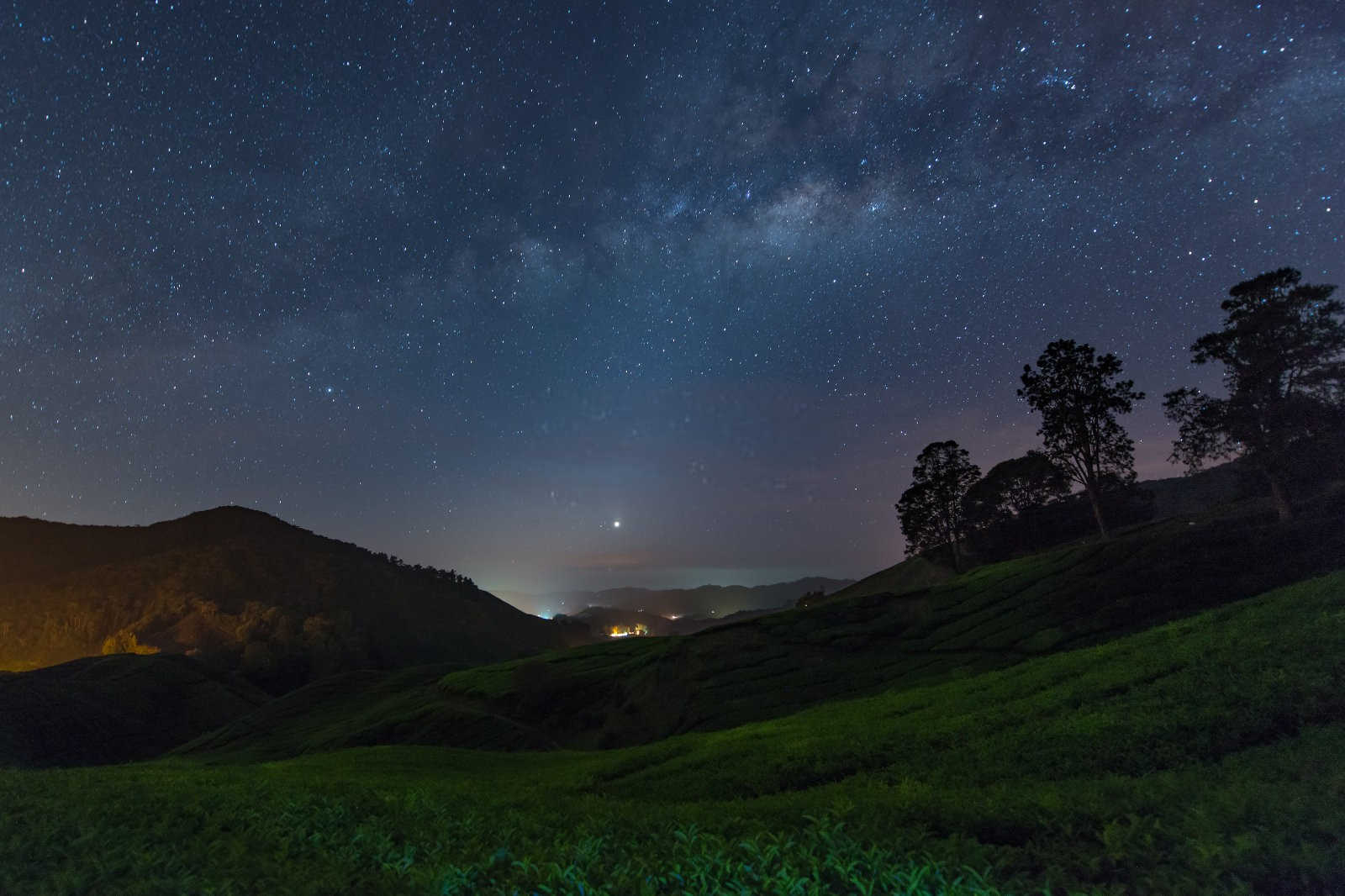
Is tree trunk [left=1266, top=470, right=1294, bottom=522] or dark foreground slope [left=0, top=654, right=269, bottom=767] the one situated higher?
tree trunk [left=1266, top=470, right=1294, bottom=522]

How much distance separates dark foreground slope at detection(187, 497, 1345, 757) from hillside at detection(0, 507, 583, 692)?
201 feet

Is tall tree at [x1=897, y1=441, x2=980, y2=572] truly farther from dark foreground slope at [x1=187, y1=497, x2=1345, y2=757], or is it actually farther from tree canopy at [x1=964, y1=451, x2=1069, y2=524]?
dark foreground slope at [x1=187, y1=497, x2=1345, y2=757]

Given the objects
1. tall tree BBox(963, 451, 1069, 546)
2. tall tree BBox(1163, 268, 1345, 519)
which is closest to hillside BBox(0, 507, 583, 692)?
tall tree BBox(963, 451, 1069, 546)

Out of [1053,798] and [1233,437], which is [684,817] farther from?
[1233,437]

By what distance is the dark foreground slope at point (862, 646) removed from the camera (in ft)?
90.6

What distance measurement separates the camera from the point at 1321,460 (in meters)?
31.7

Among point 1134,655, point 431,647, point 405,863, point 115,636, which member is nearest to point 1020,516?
point 1134,655

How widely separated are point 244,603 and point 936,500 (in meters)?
124

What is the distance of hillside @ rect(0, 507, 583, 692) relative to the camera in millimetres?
104250

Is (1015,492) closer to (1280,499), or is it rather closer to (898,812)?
(1280,499)

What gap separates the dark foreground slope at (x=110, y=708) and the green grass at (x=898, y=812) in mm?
62628

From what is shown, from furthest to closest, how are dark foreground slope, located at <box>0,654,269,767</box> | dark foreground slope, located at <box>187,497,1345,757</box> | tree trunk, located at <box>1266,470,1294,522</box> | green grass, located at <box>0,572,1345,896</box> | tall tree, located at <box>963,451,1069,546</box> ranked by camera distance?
1. tall tree, located at <box>963,451,1069,546</box>
2. dark foreground slope, located at <box>0,654,269,767</box>
3. tree trunk, located at <box>1266,470,1294,522</box>
4. dark foreground slope, located at <box>187,497,1345,757</box>
5. green grass, located at <box>0,572,1345,896</box>

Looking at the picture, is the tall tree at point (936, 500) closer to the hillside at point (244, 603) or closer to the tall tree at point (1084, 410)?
the tall tree at point (1084, 410)

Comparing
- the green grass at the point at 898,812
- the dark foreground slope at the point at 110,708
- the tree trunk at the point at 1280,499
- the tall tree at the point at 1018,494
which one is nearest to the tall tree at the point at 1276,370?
the tree trunk at the point at 1280,499
